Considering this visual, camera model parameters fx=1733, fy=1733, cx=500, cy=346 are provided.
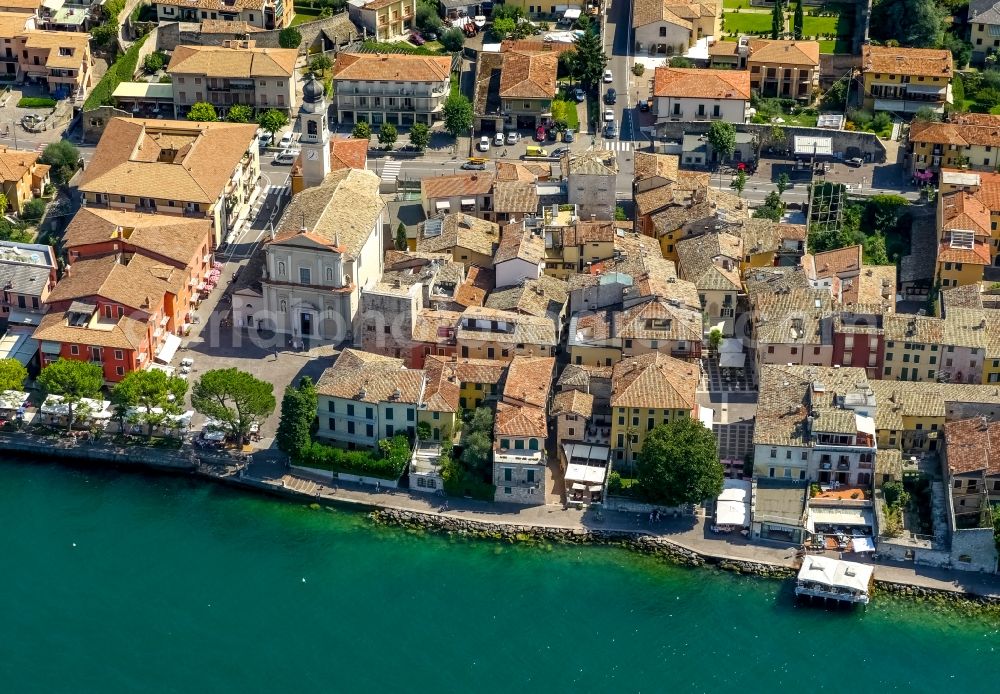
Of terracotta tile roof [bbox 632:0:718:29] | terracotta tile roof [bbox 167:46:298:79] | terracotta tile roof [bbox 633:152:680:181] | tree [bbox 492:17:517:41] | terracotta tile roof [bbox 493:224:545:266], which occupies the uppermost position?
terracotta tile roof [bbox 632:0:718:29]

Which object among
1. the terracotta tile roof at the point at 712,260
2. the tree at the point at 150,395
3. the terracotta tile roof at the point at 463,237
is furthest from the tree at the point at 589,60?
the tree at the point at 150,395

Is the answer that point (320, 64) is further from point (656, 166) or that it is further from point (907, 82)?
point (907, 82)

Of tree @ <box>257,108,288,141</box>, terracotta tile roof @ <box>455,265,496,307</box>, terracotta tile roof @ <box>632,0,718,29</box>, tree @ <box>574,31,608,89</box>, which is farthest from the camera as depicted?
terracotta tile roof @ <box>632,0,718,29</box>

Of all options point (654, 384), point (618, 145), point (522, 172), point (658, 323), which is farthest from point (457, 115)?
point (654, 384)

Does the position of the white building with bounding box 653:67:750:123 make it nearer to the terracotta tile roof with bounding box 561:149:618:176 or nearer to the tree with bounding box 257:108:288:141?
the terracotta tile roof with bounding box 561:149:618:176

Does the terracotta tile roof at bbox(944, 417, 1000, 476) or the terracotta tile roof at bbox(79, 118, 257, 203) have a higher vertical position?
the terracotta tile roof at bbox(79, 118, 257, 203)

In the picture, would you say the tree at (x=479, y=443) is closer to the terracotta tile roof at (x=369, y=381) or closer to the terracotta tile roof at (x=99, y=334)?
the terracotta tile roof at (x=369, y=381)

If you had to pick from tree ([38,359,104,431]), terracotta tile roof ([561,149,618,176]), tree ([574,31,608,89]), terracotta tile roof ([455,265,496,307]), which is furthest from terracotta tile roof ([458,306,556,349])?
tree ([574,31,608,89])
